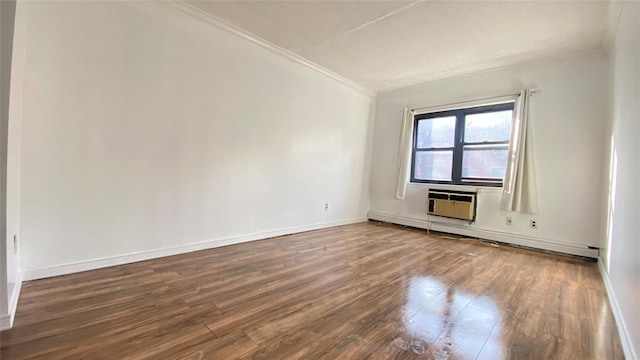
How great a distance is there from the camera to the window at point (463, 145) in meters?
4.03

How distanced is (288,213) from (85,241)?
2229 millimetres

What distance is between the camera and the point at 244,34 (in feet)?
10.4

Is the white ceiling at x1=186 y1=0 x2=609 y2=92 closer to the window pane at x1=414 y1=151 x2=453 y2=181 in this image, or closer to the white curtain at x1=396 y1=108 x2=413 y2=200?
the white curtain at x1=396 y1=108 x2=413 y2=200

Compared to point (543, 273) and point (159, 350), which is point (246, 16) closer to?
point (159, 350)

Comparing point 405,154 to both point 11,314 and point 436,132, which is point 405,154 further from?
point 11,314

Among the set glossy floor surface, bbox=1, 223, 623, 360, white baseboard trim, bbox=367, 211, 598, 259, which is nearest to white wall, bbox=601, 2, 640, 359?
glossy floor surface, bbox=1, 223, 623, 360

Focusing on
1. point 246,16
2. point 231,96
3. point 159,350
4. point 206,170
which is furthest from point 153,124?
point 159,350

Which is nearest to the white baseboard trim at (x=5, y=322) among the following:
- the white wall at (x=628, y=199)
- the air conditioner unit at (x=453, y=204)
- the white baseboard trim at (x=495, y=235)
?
the white wall at (x=628, y=199)

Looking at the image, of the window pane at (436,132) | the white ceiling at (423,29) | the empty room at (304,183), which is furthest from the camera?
the window pane at (436,132)

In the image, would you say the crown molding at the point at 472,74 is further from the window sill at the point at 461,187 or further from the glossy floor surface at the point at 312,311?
the glossy floor surface at the point at 312,311

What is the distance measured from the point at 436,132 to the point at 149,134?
4257 mm

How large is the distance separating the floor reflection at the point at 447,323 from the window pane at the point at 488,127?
283cm

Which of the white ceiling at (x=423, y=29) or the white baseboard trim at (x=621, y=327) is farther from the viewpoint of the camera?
the white ceiling at (x=423, y=29)

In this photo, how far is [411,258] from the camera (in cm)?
305
